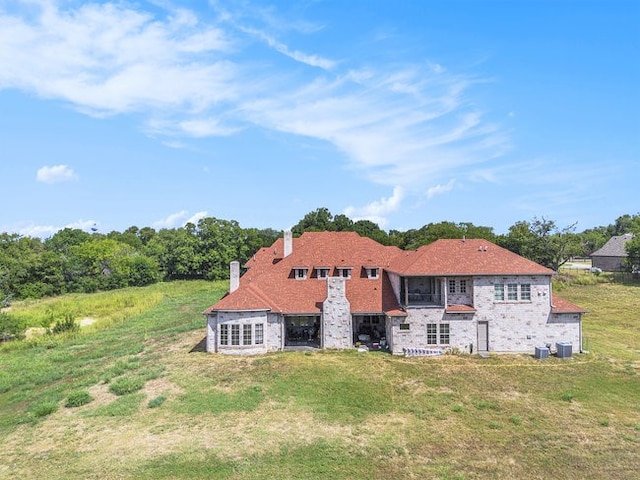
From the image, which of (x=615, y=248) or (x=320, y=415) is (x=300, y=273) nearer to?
(x=320, y=415)

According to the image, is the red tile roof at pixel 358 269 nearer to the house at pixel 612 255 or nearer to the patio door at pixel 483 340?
the patio door at pixel 483 340

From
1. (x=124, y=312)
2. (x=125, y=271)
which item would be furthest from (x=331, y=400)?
(x=125, y=271)

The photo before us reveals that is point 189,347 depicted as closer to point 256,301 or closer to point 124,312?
point 256,301

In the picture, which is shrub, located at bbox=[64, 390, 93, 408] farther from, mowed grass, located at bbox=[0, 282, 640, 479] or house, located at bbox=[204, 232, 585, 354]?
house, located at bbox=[204, 232, 585, 354]

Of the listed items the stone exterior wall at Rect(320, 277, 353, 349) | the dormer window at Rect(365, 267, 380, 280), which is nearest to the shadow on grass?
the stone exterior wall at Rect(320, 277, 353, 349)

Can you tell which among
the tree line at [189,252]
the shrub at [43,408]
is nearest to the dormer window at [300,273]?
the shrub at [43,408]

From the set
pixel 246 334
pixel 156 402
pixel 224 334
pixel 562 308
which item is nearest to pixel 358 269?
pixel 246 334
